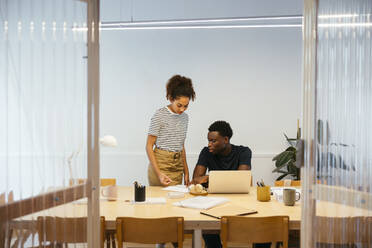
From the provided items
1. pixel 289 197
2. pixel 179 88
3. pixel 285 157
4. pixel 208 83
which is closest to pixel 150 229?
pixel 289 197

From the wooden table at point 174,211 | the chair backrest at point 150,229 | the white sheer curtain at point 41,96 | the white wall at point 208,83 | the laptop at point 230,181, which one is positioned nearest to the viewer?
the white sheer curtain at point 41,96

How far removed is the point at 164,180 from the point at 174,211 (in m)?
0.75

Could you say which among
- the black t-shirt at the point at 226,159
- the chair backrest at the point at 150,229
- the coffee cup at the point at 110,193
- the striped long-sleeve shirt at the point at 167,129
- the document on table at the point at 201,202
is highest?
the striped long-sleeve shirt at the point at 167,129

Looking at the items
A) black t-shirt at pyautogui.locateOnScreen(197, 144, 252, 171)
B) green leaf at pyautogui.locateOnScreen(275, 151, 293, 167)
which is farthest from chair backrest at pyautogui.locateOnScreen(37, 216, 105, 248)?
green leaf at pyautogui.locateOnScreen(275, 151, 293, 167)

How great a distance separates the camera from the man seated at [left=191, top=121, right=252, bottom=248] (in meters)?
2.92

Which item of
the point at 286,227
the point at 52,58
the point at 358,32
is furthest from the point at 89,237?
the point at 358,32

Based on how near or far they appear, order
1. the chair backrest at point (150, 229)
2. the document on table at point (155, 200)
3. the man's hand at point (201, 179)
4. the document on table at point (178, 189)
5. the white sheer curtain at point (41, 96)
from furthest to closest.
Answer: the man's hand at point (201, 179)
the document on table at point (178, 189)
the document on table at point (155, 200)
the chair backrest at point (150, 229)
the white sheer curtain at point (41, 96)

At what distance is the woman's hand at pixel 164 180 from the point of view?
2807 mm

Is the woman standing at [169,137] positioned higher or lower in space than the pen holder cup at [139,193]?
higher

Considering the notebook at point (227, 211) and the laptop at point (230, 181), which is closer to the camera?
the notebook at point (227, 211)

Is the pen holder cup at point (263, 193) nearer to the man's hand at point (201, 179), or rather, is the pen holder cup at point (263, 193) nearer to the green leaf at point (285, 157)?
the man's hand at point (201, 179)

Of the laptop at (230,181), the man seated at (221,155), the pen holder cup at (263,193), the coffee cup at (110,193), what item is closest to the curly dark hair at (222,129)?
the man seated at (221,155)

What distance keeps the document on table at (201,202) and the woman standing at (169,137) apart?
62cm

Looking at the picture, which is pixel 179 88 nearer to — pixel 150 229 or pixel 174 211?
pixel 174 211
